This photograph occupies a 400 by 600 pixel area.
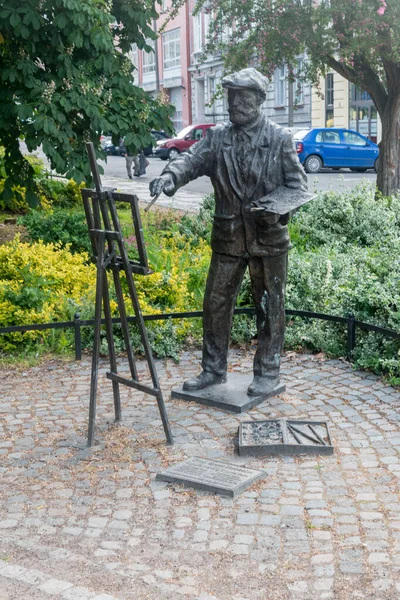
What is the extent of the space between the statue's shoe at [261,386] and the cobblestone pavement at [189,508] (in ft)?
0.35

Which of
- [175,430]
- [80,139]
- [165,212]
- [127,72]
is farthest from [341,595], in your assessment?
[165,212]

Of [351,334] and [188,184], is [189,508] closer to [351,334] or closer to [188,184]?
[351,334]

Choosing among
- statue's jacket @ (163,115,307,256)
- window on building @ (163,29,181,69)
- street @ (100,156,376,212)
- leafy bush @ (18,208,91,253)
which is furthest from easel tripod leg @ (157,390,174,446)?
window on building @ (163,29,181,69)

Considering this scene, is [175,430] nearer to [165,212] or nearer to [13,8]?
[13,8]

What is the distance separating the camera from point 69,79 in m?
9.52

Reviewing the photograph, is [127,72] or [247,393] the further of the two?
[127,72]

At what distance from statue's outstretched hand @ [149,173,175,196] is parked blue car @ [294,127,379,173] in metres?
23.5

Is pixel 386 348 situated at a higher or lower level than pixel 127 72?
lower

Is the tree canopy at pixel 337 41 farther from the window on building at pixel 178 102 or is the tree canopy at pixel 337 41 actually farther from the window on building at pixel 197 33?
the window on building at pixel 178 102

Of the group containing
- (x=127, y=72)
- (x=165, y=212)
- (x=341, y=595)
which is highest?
(x=127, y=72)

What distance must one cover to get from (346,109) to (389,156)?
924 inches

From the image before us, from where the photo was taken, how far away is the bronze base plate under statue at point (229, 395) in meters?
6.20

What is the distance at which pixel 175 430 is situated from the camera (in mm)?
5844

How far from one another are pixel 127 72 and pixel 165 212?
4.29 m
